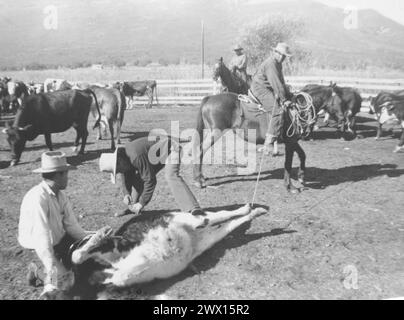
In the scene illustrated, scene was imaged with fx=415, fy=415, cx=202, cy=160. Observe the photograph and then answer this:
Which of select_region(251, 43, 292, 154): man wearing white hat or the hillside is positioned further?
the hillside

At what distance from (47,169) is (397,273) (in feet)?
12.6

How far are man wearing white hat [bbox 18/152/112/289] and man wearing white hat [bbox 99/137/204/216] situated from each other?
107 centimetres

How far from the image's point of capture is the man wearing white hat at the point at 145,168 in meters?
5.31

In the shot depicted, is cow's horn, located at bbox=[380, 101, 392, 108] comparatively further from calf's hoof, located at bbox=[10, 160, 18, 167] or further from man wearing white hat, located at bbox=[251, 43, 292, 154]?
calf's hoof, located at bbox=[10, 160, 18, 167]

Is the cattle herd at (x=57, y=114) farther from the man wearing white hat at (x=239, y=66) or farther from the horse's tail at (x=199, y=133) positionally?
the horse's tail at (x=199, y=133)

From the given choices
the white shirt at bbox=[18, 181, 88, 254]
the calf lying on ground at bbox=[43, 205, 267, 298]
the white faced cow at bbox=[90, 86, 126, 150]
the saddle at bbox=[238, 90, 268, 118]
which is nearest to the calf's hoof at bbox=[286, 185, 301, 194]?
the saddle at bbox=[238, 90, 268, 118]

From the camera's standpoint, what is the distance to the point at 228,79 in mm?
12062

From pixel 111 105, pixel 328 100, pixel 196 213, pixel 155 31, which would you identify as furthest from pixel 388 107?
pixel 155 31

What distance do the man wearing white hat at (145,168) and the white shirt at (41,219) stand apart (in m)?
1.10

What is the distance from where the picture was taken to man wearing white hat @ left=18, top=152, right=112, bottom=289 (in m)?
3.85

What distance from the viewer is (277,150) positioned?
10906 mm

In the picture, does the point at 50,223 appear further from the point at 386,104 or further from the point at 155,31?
the point at 155,31
